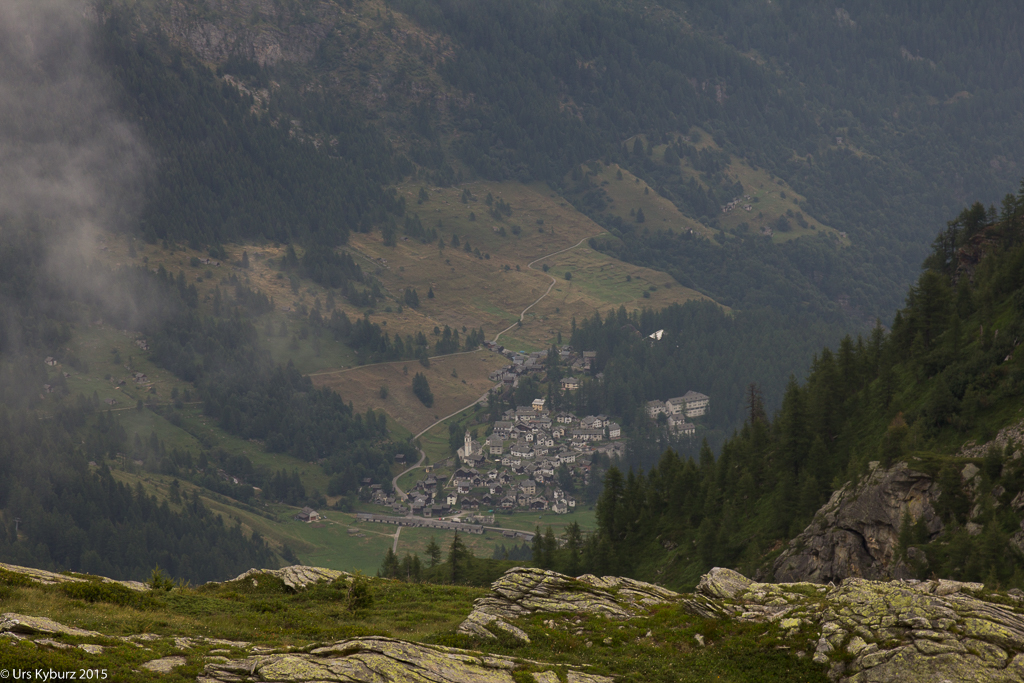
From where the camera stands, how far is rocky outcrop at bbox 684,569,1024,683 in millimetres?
35938

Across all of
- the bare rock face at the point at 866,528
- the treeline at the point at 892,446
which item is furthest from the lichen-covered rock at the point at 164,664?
the bare rock face at the point at 866,528

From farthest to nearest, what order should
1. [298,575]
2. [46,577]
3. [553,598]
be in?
[298,575] < [553,598] < [46,577]

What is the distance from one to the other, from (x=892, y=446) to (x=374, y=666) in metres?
67.0

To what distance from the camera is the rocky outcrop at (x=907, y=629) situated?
118ft

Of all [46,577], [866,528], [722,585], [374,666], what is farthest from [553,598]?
[866,528]

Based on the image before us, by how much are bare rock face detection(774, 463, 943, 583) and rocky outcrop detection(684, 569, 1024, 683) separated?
27.7 m

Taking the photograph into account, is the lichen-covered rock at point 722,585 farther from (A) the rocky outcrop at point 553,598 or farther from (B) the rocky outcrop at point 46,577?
(B) the rocky outcrop at point 46,577

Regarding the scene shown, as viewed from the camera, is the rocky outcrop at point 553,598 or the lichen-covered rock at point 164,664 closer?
the lichen-covered rock at point 164,664

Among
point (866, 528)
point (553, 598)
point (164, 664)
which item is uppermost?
point (866, 528)

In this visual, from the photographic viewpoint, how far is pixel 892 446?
82.0m

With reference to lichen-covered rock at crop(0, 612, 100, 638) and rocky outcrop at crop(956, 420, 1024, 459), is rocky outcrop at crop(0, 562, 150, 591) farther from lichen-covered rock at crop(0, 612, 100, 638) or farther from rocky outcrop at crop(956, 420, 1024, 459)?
rocky outcrop at crop(956, 420, 1024, 459)

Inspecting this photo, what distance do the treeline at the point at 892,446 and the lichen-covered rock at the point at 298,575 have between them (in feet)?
163

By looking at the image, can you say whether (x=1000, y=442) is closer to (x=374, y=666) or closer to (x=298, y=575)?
(x=298, y=575)

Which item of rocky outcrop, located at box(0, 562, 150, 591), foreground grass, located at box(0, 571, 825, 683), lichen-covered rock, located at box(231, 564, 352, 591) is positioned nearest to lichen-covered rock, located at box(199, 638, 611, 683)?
foreground grass, located at box(0, 571, 825, 683)
